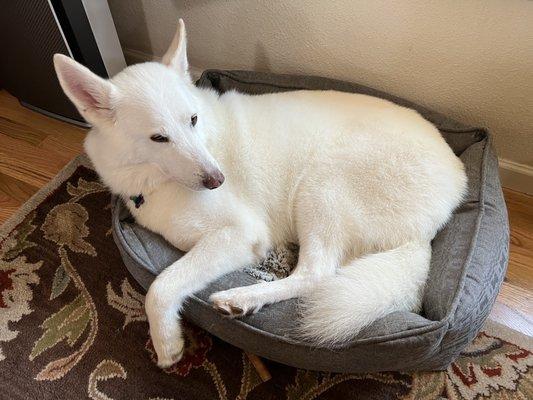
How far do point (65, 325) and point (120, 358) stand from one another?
0.26 metres

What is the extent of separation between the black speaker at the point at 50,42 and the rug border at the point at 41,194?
0.86 ft

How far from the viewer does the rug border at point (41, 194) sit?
195 cm

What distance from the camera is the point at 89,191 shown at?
207 centimetres

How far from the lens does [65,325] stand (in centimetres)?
166

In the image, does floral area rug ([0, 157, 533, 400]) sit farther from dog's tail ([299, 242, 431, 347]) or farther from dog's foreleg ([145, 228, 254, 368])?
dog's tail ([299, 242, 431, 347])

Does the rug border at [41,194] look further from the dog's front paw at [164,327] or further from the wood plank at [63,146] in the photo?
the dog's front paw at [164,327]

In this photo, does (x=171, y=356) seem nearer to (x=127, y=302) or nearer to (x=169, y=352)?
(x=169, y=352)

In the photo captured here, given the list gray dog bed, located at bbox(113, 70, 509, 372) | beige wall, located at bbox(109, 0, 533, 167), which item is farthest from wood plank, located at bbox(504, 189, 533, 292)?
gray dog bed, located at bbox(113, 70, 509, 372)

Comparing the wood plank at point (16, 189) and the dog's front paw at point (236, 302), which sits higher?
the dog's front paw at point (236, 302)

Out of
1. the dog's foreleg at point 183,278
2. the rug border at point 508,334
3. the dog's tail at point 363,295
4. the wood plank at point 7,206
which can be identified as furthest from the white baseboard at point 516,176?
the wood plank at point 7,206

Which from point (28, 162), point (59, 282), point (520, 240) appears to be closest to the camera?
point (59, 282)

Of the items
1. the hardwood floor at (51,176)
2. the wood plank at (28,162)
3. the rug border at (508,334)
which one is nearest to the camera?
the rug border at (508,334)

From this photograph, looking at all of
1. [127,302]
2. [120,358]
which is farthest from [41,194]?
[120,358]

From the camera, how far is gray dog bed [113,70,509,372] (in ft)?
4.12
